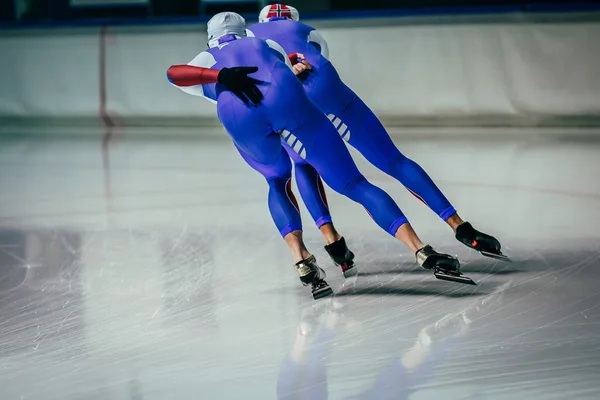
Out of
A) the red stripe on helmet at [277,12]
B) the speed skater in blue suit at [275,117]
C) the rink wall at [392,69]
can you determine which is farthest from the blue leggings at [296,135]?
the rink wall at [392,69]

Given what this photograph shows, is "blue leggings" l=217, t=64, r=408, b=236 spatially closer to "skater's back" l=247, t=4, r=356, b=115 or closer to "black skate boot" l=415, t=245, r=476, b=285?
"black skate boot" l=415, t=245, r=476, b=285

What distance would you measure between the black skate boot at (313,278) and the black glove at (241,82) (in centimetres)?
72

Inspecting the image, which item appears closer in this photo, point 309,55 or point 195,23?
point 309,55

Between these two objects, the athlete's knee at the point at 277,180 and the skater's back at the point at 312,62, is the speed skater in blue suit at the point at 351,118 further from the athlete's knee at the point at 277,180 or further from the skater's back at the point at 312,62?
the athlete's knee at the point at 277,180

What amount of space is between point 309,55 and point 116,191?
10.1 feet

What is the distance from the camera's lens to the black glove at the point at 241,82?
3699 mm

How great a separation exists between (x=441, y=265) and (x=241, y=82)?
3.48 feet

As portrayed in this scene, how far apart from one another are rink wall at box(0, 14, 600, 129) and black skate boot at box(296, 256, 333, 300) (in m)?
6.25

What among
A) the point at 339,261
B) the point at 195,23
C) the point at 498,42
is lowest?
the point at 195,23

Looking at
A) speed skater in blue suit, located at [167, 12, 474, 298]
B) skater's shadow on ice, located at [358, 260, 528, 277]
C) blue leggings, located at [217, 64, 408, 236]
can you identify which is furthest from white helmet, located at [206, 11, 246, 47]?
skater's shadow on ice, located at [358, 260, 528, 277]

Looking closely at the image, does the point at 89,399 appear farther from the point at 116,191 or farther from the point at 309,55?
the point at 116,191

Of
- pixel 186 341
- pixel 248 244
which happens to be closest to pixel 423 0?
pixel 248 244

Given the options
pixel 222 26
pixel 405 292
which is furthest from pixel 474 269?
pixel 222 26

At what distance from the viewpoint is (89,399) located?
9.09 feet
